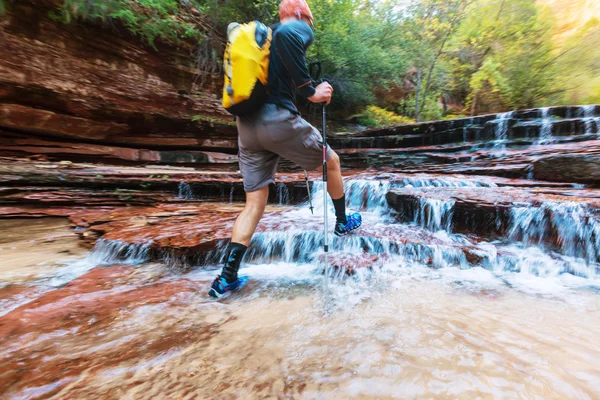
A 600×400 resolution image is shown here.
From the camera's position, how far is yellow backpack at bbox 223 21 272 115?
1911mm

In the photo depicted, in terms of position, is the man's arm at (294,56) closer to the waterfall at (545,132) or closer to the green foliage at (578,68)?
the waterfall at (545,132)

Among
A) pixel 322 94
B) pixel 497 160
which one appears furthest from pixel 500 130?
pixel 322 94

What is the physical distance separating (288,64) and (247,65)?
0.29 m

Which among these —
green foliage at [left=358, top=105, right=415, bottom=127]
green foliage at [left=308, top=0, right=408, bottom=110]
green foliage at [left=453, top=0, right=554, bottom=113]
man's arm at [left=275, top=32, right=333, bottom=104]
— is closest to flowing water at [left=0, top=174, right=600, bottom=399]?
man's arm at [left=275, top=32, right=333, bottom=104]

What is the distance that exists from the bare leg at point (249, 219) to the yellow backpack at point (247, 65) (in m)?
0.73

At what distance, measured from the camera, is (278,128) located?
6.88ft

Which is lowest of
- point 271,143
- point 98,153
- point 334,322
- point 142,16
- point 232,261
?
point 334,322

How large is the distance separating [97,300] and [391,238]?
2808mm

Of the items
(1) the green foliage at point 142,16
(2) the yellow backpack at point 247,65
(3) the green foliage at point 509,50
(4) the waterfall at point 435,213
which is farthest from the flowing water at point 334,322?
(3) the green foliage at point 509,50

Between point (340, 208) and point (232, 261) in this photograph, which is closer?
point (232, 261)

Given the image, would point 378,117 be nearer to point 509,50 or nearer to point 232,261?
point 509,50

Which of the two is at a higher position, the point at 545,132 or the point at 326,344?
the point at 545,132

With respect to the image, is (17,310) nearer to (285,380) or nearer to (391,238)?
(285,380)

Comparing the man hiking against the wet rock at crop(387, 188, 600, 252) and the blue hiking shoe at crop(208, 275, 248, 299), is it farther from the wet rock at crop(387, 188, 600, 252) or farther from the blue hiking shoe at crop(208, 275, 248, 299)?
the wet rock at crop(387, 188, 600, 252)
